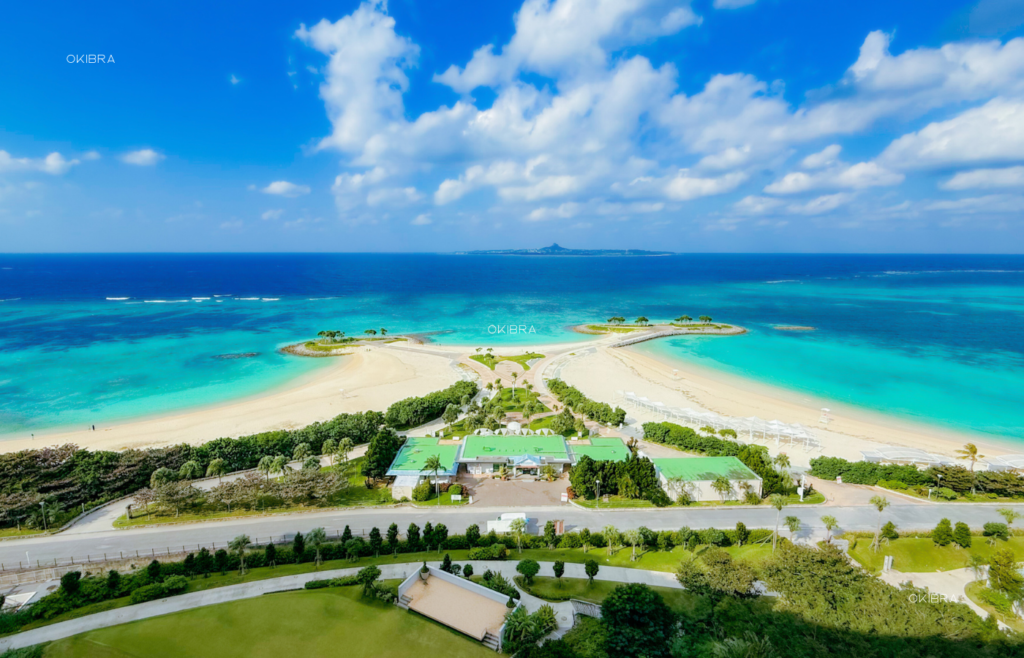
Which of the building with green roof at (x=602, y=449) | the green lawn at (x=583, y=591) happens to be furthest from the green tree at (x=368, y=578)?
the building with green roof at (x=602, y=449)

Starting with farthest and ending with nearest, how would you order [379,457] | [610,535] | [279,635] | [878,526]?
[379,457], [878,526], [610,535], [279,635]

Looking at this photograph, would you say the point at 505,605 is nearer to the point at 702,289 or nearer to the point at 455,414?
the point at 455,414

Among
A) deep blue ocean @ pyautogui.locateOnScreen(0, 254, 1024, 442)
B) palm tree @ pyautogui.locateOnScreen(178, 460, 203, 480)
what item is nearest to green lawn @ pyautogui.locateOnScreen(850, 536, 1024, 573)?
deep blue ocean @ pyautogui.locateOnScreen(0, 254, 1024, 442)

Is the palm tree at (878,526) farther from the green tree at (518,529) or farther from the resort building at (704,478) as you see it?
the green tree at (518,529)

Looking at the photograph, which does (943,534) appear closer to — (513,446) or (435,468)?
(513,446)

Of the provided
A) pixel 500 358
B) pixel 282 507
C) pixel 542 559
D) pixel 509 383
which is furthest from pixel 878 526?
pixel 500 358

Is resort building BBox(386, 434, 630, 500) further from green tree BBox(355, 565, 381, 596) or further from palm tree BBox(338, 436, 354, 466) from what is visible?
green tree BBox(355, 565, 381, 596)
